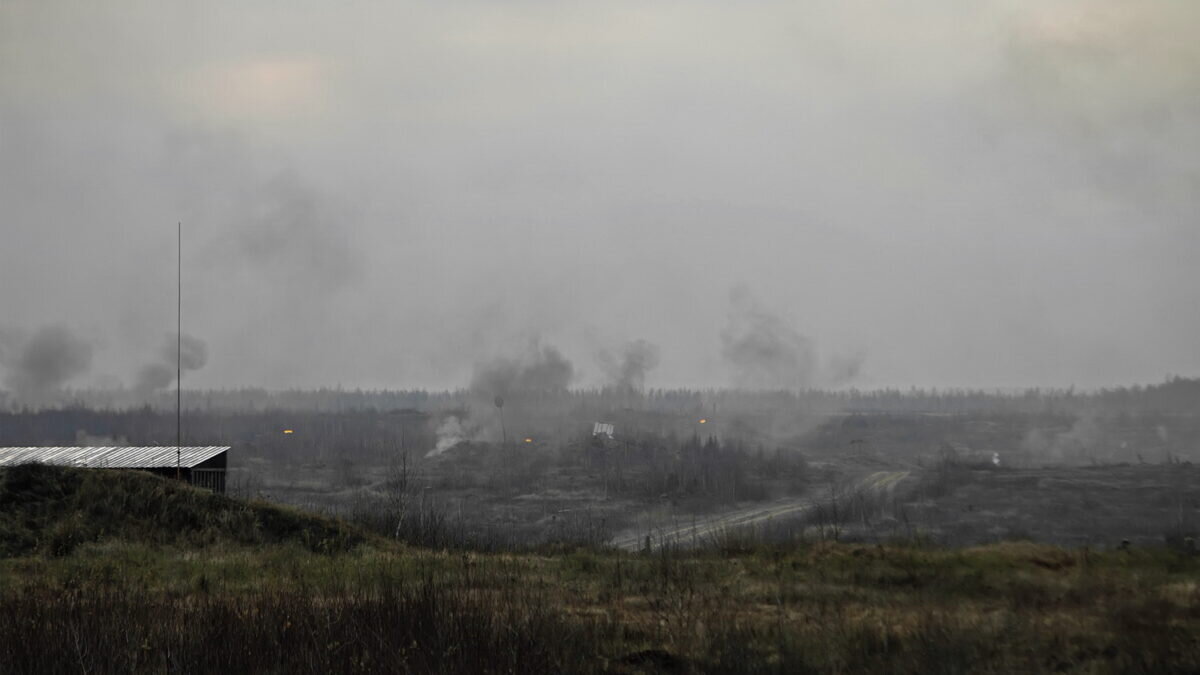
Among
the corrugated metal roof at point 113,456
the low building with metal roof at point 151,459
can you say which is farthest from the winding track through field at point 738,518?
the corrugated metal roof at point 113,456

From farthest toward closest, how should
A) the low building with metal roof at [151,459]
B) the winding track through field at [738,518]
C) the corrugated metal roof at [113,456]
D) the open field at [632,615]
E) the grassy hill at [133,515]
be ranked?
the winding track through field at [738,518], the corrugated metal roof at [113,456], the low building with metal roof at [151,459], the grassy hill at [133,515], the open field at [632,615]

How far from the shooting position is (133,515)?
25.3 metres

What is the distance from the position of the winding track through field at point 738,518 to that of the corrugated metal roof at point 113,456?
1734 cm

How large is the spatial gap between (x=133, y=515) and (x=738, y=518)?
39324 mm

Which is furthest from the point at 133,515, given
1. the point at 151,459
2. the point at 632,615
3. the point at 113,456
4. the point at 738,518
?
the point at 738,518

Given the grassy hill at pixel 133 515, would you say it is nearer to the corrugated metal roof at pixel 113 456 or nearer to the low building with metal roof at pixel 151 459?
the low building with metal roof at pixel 151 459

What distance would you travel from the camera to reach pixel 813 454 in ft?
361

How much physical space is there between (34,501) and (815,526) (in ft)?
116

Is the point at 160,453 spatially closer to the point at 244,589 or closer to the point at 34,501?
the point at 34,501

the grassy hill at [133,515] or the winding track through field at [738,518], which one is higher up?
the grassy hill at [133,515]

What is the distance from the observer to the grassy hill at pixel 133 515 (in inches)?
939

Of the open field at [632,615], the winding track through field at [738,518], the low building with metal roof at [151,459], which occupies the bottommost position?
the winding track through field at [738,518]

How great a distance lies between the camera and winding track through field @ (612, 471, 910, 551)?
4393 cm

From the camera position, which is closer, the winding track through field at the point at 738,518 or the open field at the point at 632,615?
the open field at the point at 632,615
